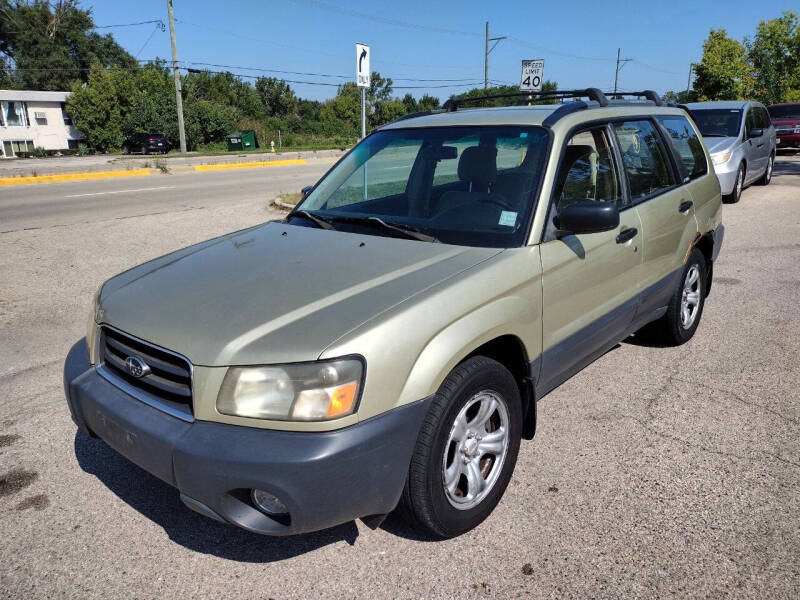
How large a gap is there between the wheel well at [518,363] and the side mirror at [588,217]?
628mm

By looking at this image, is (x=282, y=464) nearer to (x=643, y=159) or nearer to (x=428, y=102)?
(x=643, y=159)

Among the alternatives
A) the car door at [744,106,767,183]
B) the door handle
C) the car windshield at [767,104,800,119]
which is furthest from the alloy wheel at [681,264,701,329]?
the car windshield at [767,104,800,119]

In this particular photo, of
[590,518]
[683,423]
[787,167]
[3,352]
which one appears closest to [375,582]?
[590,518]

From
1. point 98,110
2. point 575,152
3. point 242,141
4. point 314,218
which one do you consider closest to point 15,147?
point 98,110

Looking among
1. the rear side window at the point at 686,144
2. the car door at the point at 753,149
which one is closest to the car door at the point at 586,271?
the rear side window at the point at 686,144

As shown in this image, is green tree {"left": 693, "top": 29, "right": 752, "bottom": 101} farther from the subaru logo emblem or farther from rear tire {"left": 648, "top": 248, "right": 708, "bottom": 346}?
the subaru logo emblem

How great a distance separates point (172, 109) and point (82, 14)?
3364 cm

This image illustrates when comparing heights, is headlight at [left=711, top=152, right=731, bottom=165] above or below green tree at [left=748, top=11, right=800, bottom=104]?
below

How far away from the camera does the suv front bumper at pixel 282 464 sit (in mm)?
2066

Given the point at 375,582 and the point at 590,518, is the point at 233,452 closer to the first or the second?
the point at 375,582

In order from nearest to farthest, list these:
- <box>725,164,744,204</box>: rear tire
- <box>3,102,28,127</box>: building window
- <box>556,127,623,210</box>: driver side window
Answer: <box>556,127,623,210</box>: driver side window, <box>725,164,744,204</box>: rear tire, <box>3,102,28,127</box>: building window

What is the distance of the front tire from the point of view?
238 centimetres

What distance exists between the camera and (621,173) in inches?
147

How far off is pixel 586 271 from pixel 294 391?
5.89ft
